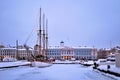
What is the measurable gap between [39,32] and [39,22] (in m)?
3.38

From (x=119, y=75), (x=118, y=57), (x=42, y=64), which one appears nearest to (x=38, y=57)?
(x=42, y=64)

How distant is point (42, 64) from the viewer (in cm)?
7912

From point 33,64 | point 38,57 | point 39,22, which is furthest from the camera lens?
point 39,22

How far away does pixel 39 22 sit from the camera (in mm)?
94125

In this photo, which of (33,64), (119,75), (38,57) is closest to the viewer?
(119,75)

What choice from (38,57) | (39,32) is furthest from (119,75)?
(39,32)

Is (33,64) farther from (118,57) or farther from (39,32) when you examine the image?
(118,57)

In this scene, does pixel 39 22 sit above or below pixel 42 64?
above

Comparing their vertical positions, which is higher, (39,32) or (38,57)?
(39,32)

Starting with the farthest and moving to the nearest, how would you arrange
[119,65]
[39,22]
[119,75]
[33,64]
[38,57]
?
[39,22] < [38,57] < [33,64] < [119,65] < [119,75]

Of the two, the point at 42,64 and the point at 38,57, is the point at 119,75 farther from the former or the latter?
the point at 38,57

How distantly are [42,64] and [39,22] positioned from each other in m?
19.1

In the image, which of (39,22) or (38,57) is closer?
(38,57)

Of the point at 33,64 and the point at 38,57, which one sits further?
the point at 38,57
